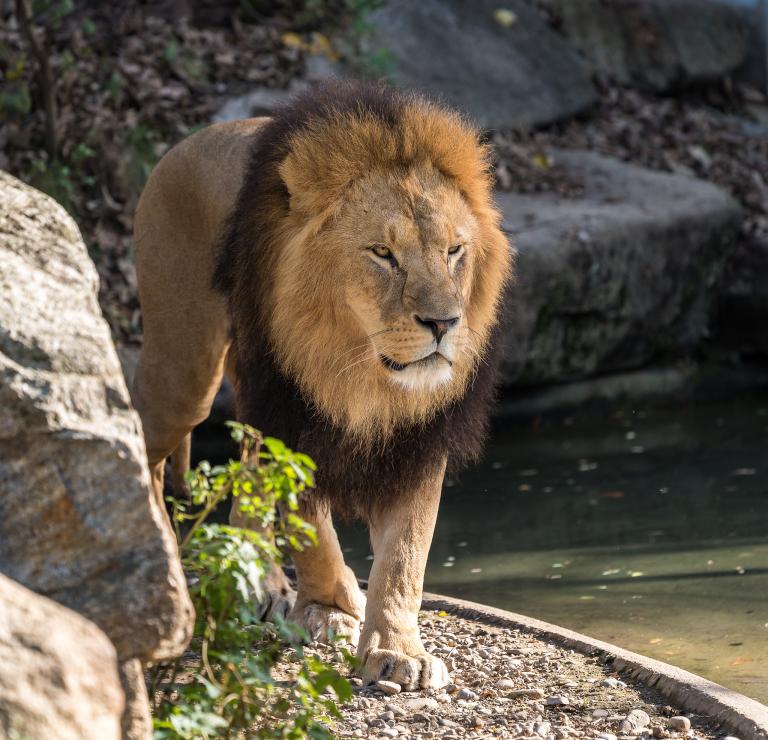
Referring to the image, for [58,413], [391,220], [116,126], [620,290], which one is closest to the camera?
[58,413]

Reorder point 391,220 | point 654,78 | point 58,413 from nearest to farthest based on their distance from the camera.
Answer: point 58,413 < point 391,220 < point 654,78

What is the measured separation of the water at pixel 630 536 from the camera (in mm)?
4461

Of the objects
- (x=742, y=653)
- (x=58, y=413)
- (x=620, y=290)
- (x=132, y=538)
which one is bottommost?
(x=620, y=290)

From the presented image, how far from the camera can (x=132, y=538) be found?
79.8 inches

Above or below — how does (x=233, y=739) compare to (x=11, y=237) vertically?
below

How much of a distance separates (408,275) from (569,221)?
6.22 metres

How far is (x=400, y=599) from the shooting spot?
3678mm

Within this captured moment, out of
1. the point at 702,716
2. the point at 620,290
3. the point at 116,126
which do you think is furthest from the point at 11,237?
the point at 620,290

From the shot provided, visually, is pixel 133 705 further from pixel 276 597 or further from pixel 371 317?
pixel 276 597

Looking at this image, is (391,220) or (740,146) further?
(740,146)

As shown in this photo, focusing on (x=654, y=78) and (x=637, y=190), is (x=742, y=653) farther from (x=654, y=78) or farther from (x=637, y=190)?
(x=654, y=78)

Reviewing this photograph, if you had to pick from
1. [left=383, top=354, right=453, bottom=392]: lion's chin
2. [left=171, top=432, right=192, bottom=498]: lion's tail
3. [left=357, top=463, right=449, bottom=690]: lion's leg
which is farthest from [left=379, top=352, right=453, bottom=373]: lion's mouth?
[left=171, top=432, right=192, bottom=498]: lion's tail

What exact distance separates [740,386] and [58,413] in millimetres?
8899

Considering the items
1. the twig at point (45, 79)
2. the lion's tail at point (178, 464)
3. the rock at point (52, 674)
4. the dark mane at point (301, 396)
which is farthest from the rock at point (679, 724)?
the twig at point (45, 79)
